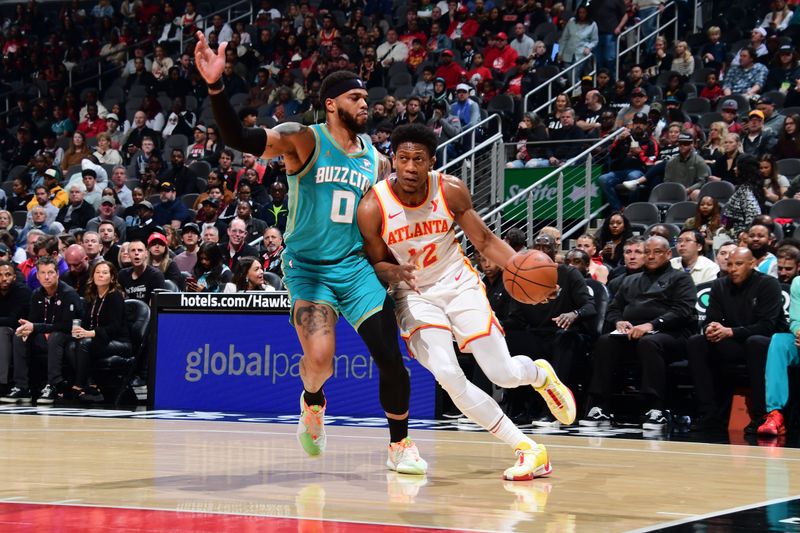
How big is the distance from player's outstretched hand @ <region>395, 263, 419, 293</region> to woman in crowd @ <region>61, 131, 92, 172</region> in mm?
14542

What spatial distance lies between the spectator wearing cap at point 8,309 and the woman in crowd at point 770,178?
772cm

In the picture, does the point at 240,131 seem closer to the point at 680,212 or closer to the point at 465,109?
the point at 680,212

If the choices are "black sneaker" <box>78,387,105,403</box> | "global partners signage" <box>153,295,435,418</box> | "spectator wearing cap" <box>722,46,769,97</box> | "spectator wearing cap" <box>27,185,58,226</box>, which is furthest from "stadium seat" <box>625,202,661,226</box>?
"spectator wearing cap" <box>27,185,58,226</box>

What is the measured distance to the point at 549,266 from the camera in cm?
584

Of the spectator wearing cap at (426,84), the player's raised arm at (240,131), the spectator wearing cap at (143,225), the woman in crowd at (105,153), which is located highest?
the spectator wearing cap at (426,84)

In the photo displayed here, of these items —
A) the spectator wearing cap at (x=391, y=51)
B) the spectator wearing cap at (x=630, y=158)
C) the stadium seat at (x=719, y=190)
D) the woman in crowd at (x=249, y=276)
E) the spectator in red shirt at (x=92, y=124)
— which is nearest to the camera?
the woman in crowd at (x=249, y=276)

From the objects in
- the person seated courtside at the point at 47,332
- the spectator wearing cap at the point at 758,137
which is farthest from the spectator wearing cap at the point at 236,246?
the spectator wearing cap at the point at 758,137

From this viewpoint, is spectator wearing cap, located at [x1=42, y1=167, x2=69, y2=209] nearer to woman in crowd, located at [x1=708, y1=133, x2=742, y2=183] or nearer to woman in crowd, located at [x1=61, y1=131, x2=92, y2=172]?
woman in crowd, located at [x1=61, y1=131, x2=92, y2=172]

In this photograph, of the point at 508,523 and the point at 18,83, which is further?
the point at 18,83

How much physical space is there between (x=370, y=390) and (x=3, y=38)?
689 inches

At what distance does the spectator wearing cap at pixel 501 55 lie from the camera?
1723 centimetres

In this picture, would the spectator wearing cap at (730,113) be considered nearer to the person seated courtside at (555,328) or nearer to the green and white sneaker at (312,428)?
the person seated courtside at (555,328)

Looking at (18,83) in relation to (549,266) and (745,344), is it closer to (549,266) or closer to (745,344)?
(745,344)

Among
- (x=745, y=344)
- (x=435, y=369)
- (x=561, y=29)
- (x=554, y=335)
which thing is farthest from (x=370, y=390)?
(x=561, y=29)
